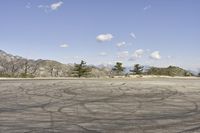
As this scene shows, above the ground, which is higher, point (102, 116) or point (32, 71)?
point (32, 71)

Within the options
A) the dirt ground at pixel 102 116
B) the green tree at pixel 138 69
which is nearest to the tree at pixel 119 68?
the green tree at pixel 138 69

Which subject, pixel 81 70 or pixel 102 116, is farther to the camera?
pixel 81 70

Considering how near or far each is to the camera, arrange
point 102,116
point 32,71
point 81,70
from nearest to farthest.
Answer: point 102,116 → point 81,70 → point 32,71

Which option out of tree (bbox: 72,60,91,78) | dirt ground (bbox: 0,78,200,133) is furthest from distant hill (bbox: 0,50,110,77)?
dirt ground (bbox: 0,78,200,133)

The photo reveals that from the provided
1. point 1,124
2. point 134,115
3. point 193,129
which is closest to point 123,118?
point 134,115

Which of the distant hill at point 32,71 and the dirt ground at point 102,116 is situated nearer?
the dirt ground at point 102,116

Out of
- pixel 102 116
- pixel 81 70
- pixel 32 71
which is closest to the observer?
pixel 102 116

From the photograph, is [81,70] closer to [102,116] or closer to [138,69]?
[138,69]

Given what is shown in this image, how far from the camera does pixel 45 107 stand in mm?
16062

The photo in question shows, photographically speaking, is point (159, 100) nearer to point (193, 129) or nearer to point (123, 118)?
point (123, 118)

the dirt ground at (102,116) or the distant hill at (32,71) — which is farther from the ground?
the distant hill at (32,71)

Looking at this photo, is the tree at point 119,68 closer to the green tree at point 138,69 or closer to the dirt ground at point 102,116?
the green tree at point 138,69

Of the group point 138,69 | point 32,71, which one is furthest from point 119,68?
point 32,71

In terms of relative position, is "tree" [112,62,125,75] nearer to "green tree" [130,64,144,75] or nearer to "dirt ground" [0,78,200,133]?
"green tree" [130,64,144,75]
